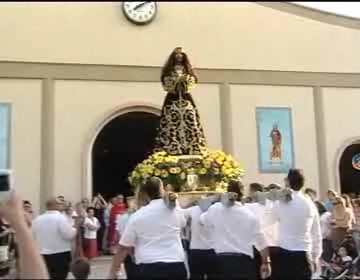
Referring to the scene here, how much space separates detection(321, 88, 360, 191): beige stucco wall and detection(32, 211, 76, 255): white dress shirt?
9.97 meters

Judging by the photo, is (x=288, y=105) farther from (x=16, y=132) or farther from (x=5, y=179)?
(x=5, y=179)

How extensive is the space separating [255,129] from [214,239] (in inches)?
398

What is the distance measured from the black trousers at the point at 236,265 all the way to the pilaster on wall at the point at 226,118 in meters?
9.90

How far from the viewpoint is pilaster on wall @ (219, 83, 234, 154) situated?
15.9 m

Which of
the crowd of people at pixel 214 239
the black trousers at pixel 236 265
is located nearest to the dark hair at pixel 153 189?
the crowd of people at pixel 214 239

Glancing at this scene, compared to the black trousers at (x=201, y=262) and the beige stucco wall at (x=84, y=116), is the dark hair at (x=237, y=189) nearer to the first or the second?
the black trousers at (x=201, y=262)

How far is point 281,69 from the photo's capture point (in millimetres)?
16531

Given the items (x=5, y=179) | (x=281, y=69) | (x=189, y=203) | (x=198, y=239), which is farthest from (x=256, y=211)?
(x=281, y=69)

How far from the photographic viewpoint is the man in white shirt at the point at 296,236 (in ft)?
20.5

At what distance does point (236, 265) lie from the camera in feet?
19.3

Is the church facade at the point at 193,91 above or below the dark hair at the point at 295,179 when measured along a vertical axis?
above

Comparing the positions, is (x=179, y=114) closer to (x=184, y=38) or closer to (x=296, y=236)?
(x=296, y=236)

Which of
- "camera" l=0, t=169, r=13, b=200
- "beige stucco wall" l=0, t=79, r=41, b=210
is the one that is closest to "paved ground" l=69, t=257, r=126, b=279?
"beige stucco wall" l=0, t=79, r=41, b=210

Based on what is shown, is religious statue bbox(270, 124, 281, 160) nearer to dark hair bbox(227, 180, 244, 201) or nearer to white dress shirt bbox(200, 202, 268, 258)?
dark hair bbox(227, 180, 244, 201)
